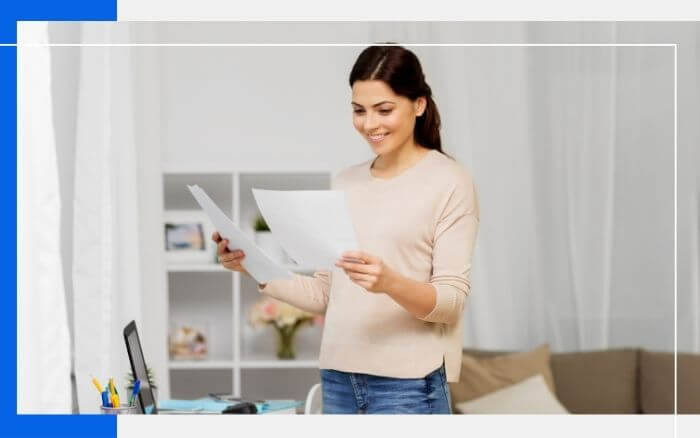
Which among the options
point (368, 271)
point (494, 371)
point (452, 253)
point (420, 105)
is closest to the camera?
point (368, 271)

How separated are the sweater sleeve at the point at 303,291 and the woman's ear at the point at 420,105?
1.09 feet

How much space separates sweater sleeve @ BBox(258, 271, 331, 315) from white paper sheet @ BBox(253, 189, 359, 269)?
164 mm

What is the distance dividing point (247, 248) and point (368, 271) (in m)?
0.29

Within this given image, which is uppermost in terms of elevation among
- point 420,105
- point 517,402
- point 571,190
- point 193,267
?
point 420,105

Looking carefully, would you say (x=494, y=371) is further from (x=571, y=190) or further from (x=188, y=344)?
(x=188, y=344)

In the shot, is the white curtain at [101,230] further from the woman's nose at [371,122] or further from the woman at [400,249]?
the woman's nose at [371,122]

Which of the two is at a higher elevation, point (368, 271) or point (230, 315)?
point (368, 271)

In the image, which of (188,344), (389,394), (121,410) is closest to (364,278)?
(389,394)

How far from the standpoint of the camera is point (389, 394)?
4.78ft

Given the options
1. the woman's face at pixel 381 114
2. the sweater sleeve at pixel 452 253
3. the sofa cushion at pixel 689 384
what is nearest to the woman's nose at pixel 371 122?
the woman's face at pixel 381 114

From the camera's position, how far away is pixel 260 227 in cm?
312

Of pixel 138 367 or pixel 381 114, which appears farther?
pixel 138 367

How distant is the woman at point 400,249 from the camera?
143cm
